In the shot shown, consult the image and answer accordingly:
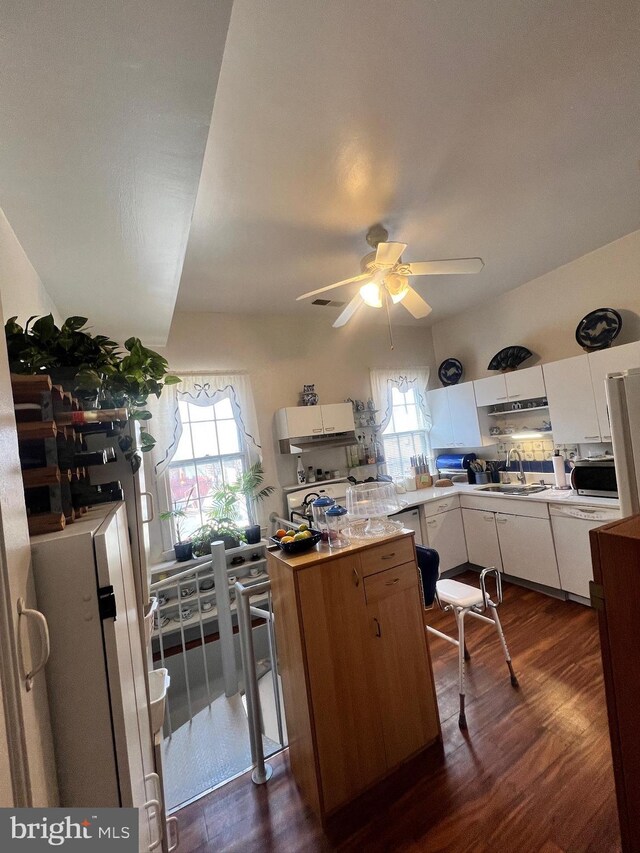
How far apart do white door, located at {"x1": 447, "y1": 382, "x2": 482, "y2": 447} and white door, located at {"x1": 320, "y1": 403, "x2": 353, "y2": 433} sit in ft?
4.31

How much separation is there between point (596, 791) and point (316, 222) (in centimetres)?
311

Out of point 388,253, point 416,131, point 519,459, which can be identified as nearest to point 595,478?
point 519,459

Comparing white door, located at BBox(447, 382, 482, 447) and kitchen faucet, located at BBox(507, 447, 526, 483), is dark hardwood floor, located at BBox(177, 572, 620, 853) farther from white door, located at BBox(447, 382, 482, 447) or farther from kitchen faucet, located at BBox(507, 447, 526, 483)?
white door, located at BBox(447, 382, 482, 447)

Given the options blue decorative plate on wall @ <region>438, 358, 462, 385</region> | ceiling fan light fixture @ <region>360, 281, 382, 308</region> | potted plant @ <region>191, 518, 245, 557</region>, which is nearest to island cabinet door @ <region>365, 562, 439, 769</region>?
ceiling fan light fixture @ <region>360, 281, 382, 308</region>

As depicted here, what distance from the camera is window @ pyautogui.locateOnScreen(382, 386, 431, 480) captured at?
4418mm

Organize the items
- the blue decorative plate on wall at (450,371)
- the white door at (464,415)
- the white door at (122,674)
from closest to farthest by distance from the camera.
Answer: the white door at (122,674) < the white door at (464,415) < the blue decorative plate on wall at (450,371)

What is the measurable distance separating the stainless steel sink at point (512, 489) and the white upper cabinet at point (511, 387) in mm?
886

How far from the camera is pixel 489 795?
1.54 metres

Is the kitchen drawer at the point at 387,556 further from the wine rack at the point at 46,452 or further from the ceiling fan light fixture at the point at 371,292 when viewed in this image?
the ceiling fan light fixture at the point at 371,292

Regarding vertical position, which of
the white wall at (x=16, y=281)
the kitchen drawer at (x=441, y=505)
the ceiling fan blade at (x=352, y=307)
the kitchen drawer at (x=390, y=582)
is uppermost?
the ceiling fan blade at (x=352, y=307)

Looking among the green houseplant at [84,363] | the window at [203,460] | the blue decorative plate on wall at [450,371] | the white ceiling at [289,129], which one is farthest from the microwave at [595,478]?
the green houseplant at [84,363]

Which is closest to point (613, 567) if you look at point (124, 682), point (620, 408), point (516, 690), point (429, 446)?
point (620, 408)

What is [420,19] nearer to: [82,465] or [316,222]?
[316,222]

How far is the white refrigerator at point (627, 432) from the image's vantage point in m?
1.47
